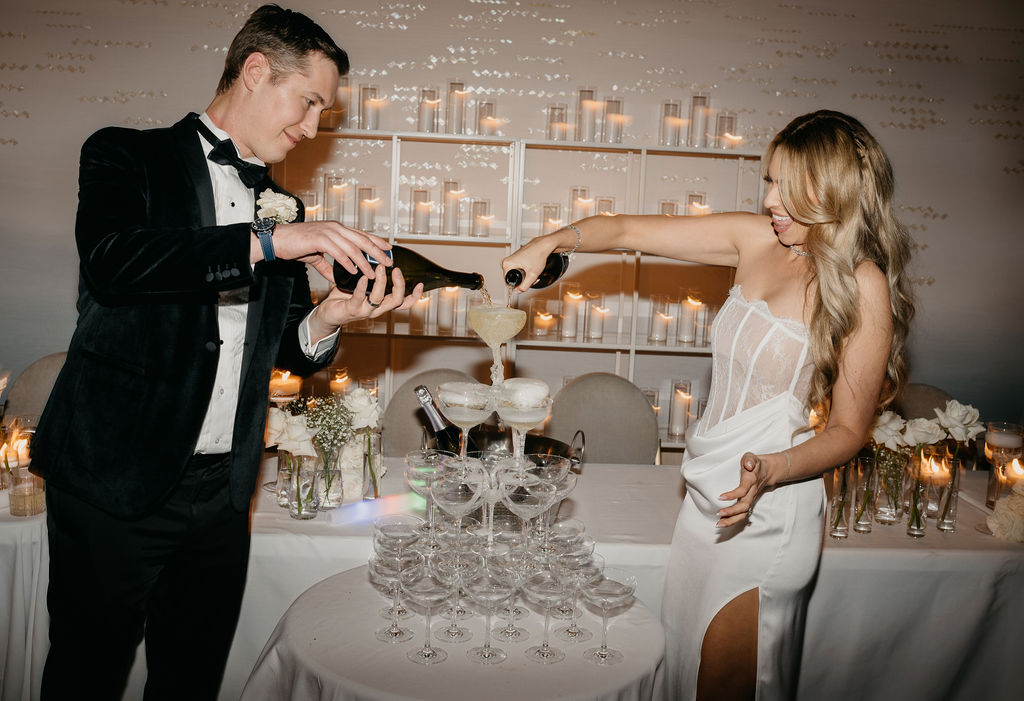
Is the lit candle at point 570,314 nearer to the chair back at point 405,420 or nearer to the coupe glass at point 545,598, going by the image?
the chair back at point 405,420

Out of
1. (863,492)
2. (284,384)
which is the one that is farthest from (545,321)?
(863,492)

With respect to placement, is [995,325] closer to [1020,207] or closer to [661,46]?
[1020,207]

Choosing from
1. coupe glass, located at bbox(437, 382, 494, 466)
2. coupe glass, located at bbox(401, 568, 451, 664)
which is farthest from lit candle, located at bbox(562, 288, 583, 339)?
coupe glass, located at bbox(401, 568, 451, 664)

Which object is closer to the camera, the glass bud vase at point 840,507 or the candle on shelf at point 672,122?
the glass bud vase at point 840,507

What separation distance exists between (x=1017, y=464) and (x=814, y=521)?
3.61 ft

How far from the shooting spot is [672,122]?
4.41 m

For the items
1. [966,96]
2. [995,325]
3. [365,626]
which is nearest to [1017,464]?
[365,626]

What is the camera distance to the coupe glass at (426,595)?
1497mm

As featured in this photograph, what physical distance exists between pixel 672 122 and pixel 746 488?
10.4ft

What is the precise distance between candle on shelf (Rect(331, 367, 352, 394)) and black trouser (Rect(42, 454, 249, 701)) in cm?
233

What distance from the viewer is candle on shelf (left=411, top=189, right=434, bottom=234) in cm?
409

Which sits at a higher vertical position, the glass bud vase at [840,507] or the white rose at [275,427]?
the white rose at [275,427]

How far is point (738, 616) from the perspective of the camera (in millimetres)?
1916

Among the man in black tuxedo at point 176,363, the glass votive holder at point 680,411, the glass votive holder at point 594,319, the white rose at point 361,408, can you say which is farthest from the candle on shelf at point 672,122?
the man in black tuxedo at point 176,363
